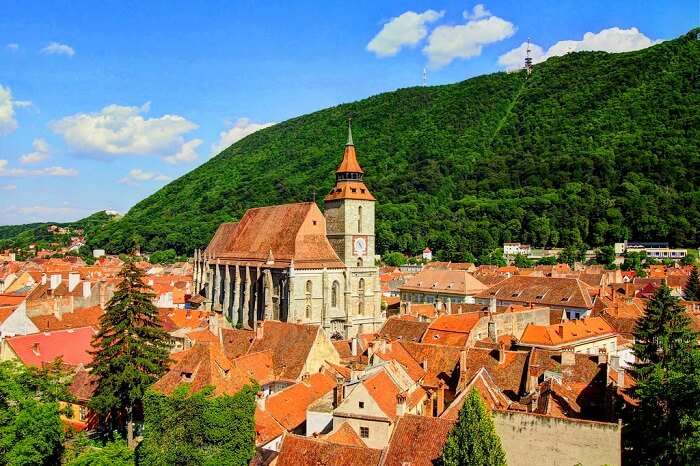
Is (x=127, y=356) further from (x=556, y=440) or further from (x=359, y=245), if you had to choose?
(x=359, y=245)

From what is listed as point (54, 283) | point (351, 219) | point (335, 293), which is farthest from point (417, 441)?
point (54, 283)

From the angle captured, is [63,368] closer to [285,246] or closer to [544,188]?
[285,246]

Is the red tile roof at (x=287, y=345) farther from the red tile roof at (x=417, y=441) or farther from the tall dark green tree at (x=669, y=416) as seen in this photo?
the tall dark green tree at (x=669, y=416)

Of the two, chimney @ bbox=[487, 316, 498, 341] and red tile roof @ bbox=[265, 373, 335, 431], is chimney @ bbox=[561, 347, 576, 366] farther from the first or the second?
red tile roof @ bbox=[265, 373, 335, 431]

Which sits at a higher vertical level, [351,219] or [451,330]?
[351,219]

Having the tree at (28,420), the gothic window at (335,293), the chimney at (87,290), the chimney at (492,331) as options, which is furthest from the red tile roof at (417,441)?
the chimney at (87,290)

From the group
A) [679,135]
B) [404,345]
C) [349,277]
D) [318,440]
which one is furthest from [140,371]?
[679,135]
